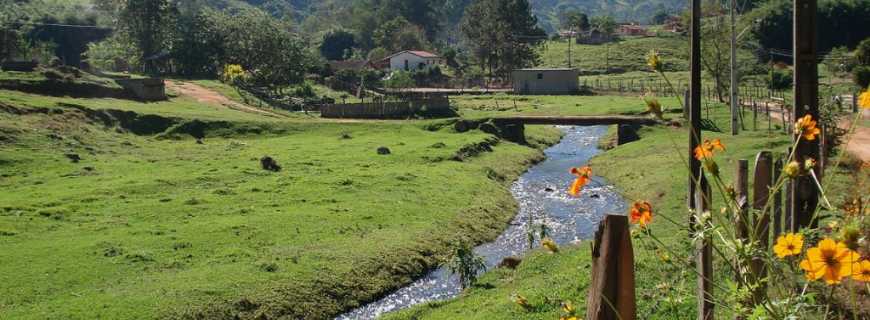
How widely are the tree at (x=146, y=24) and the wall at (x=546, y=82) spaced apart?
36950 mm

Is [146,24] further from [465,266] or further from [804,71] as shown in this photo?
[804,71]

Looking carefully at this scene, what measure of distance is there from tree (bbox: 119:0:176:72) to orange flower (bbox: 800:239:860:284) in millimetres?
92812

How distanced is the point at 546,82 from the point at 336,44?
60.6m

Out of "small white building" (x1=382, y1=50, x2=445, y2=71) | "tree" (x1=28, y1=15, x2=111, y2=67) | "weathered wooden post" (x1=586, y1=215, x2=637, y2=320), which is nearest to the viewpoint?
"weathered wooden post" (x1=586, y1=215, x2=637, y2=320)

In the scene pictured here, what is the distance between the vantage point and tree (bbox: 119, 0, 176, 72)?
299 ft

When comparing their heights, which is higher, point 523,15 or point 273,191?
point 523,15

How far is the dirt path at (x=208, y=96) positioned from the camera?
6301cm

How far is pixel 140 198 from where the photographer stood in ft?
103

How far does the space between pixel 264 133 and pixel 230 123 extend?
7.96 feet

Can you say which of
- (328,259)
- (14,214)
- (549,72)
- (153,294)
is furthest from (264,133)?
(549,72)

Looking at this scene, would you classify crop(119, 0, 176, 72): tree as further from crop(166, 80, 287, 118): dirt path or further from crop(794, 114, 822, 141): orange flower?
crop(794, 114, 822, 141): orange flower

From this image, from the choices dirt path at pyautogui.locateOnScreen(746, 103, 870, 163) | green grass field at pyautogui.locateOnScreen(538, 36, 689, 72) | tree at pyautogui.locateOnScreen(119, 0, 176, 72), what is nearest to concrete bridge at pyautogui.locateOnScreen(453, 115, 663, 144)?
dirt path at pyautogui.locateOnScreen(746, 103, 870, 163)

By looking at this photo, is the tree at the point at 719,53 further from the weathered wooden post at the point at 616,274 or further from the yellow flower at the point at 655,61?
the weathered wooden post at the point at 616,274

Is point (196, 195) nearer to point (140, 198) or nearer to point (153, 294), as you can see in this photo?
point (140, 198)
